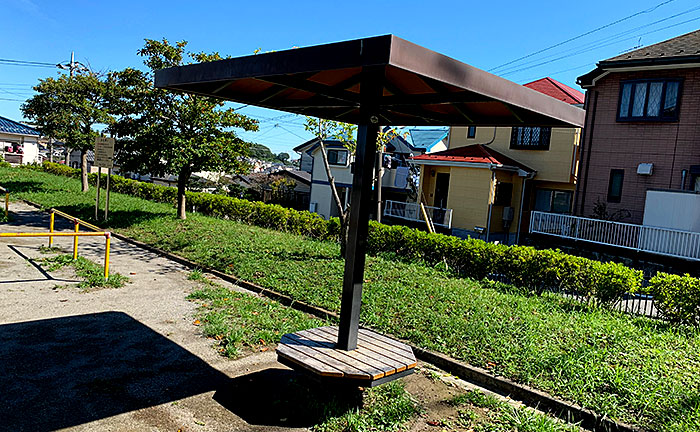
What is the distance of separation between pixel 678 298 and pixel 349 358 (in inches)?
250

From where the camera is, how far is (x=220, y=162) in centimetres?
1579

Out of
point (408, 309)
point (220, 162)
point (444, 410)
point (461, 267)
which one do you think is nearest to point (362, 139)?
point (444, 410)

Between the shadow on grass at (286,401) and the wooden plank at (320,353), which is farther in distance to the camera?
the shadow on grass at (286,401)

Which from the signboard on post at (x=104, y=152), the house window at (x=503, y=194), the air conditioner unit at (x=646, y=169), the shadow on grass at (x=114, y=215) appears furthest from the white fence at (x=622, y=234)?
the signboard on post at (x=104, y=152)

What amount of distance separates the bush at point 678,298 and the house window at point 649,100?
10908mm

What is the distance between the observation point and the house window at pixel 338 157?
30.9 meters

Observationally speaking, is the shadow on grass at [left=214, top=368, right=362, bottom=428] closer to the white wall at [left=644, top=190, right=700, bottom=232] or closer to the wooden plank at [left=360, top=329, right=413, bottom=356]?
the wooden plank at [left=360, top=329, right=413, bottom=356]

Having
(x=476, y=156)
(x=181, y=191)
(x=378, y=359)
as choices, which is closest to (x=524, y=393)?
(x=378, y=359)

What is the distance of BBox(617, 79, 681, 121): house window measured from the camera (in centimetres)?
1617

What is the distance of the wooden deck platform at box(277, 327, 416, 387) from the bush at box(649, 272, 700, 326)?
5604mm

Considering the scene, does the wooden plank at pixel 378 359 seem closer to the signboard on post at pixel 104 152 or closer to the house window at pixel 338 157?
the signboard on post at pixel 104 152

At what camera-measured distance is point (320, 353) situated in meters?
4.45

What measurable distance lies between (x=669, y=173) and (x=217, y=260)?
606 inches

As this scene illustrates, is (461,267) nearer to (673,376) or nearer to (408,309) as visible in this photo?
(408,309)
